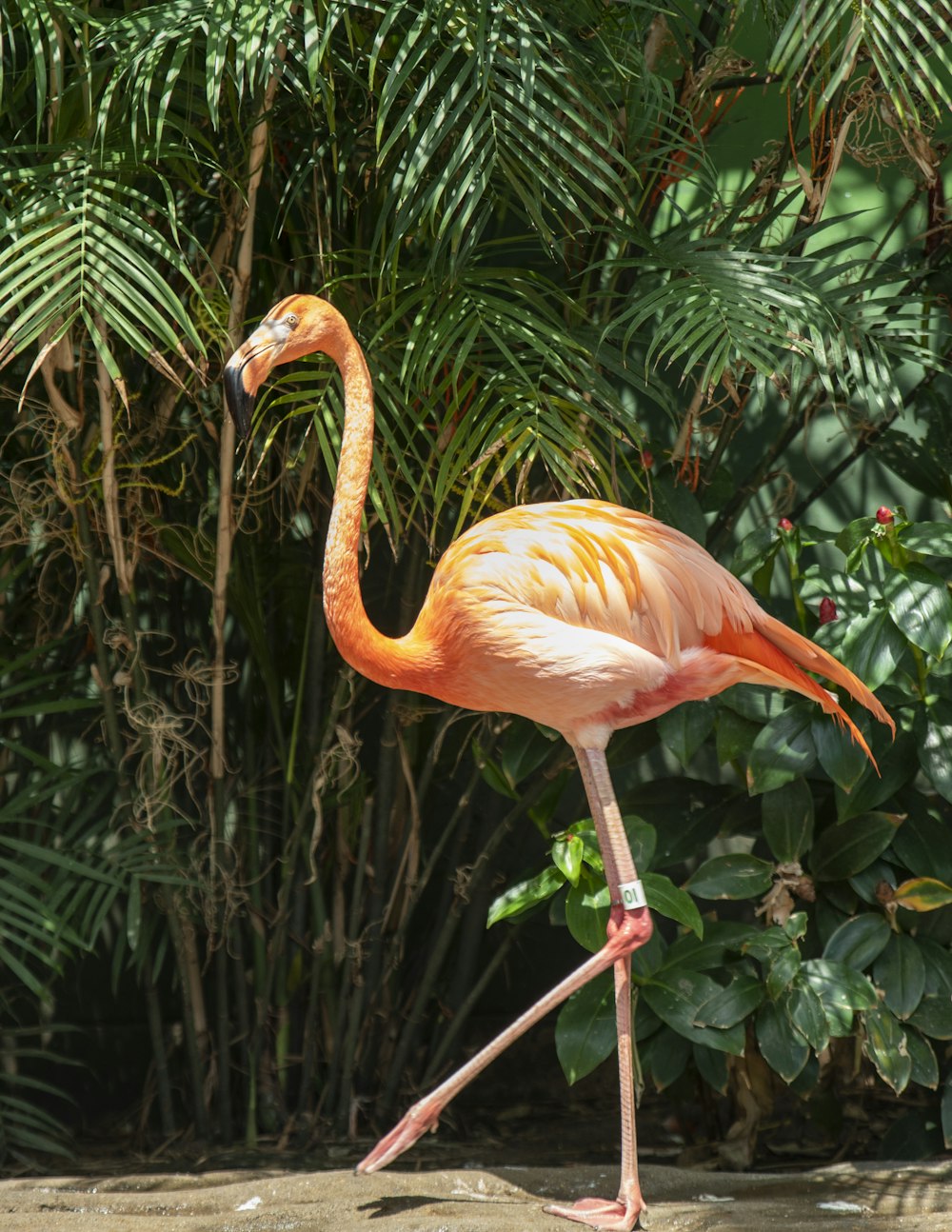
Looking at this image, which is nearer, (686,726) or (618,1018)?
(618,1018)

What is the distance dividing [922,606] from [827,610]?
0.60 feet

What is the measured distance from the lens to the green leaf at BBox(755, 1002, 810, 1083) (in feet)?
8.25

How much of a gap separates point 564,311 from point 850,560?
0.77 metres

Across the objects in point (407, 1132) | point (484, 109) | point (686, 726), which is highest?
point (484, 109)

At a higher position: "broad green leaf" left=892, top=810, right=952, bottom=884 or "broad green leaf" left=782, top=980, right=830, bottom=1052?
"broad green leaf" left=892, top=810, right=952, bottom=884

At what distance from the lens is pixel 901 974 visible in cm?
262

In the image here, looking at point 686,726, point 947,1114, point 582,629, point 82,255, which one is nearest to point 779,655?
point 582,629

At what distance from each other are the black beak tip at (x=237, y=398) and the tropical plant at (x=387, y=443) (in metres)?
0.23

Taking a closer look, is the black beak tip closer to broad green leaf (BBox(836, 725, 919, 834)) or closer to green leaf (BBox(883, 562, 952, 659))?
green leaf (BBox(883, 562, 952, 659))

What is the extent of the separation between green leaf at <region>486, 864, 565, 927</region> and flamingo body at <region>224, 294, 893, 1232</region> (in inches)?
16.5

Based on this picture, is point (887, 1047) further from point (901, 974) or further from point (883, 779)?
point (883, 779)

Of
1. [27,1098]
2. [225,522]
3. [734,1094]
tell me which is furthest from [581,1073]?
[27,1098]

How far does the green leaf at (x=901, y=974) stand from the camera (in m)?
2.59

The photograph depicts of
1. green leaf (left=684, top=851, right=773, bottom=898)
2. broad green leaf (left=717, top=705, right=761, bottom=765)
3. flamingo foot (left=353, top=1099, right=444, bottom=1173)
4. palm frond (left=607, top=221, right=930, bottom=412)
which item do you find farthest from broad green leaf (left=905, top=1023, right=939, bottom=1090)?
palm frond (left=607, top=221, right=930, bottom=412)
